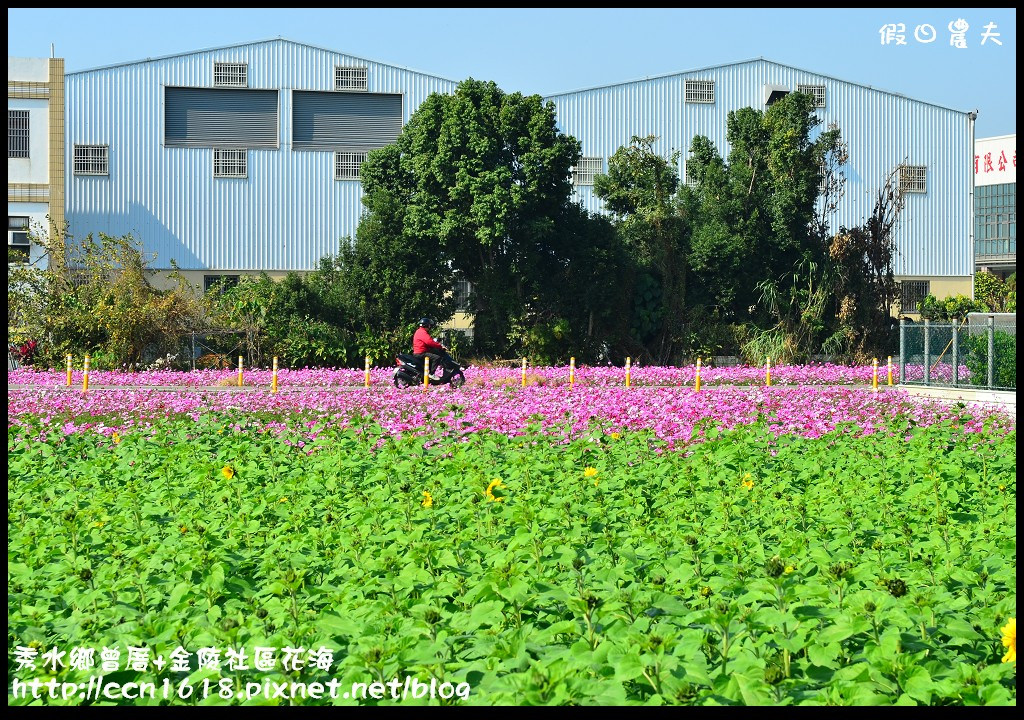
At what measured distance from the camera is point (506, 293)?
1334 inches

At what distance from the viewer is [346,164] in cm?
4203

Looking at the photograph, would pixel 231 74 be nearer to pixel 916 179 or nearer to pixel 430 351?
pixel 430 351

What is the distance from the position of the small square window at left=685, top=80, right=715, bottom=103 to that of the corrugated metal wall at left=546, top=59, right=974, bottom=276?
0.60ft

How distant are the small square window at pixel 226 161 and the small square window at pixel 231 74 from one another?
231cm

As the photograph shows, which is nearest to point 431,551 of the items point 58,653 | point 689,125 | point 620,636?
point 620,636

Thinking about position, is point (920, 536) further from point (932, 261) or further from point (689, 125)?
point (932, 261)

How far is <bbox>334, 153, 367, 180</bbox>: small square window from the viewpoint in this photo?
42.0 meters

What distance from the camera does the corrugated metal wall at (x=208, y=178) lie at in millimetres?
41000

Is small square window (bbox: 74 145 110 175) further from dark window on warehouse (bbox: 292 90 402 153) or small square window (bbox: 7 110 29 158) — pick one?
dark window on warehouse (bbox: 292 90 402 153)

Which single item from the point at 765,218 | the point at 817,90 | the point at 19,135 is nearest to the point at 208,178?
the point at 19,135

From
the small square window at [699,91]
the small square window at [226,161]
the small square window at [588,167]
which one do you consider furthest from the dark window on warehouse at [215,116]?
the small square window at [699,91]

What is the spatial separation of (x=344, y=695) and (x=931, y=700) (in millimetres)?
2316

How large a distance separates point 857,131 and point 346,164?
63.7 ft

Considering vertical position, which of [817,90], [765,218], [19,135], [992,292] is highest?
[817,90]
